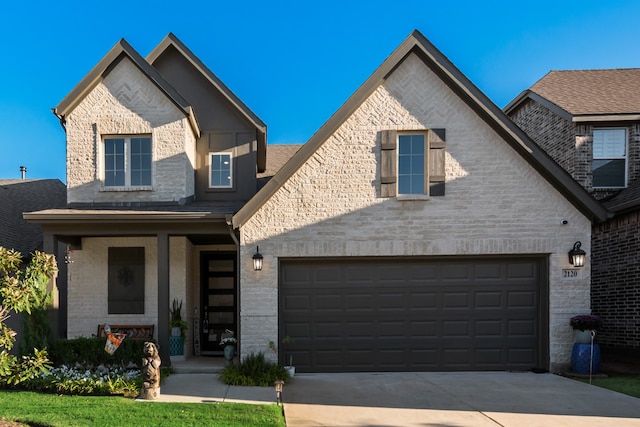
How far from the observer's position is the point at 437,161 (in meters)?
9.09

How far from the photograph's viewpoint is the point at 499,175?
9.02 metres

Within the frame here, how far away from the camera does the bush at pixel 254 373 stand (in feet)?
26.0

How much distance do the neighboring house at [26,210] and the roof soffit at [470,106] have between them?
4777 millimetres

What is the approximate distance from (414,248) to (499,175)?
7.86 feet

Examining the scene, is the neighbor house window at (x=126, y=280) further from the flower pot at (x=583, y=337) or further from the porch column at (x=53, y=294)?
the flower pot at (x=583, y=337)

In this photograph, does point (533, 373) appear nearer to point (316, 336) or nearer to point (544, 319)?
point (544, 319)

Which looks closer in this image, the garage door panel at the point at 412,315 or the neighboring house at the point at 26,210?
the garage door panel at the point at 412,315

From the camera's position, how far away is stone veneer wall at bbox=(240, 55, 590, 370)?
29.3 ft

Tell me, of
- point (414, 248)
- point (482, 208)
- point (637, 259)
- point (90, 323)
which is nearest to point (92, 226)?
point (90, 323)

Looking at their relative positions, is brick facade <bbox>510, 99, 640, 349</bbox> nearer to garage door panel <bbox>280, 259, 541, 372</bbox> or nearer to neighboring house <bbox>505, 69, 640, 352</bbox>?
neighboring house <bbox>505, 69, 640, 352</bbox>

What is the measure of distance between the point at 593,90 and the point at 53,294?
15.4 meters

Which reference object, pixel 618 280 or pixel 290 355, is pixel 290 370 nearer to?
pixel 290 355

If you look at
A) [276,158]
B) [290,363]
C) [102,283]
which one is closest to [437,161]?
[290,363]

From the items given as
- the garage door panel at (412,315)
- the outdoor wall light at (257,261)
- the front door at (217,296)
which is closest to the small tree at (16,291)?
the outdoor wall light at (257,261)
